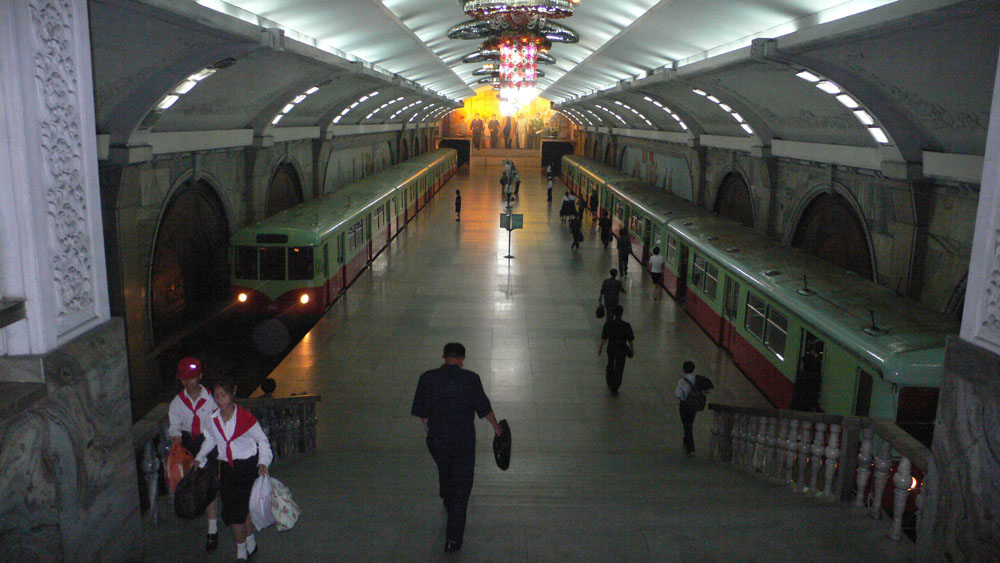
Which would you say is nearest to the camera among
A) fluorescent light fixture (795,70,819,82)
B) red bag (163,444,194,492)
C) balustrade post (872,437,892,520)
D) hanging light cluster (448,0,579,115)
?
A: red bag (163,444,194,492)

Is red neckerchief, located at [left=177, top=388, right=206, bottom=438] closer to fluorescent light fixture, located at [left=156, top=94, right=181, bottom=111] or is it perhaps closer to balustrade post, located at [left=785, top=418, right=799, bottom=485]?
balustrade post, located at [left=785, top=418, right=799, bottom=485]

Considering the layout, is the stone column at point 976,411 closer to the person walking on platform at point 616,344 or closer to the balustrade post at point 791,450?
the balustrade post at point 791,450

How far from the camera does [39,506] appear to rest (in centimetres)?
331

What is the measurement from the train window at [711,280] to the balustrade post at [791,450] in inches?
278

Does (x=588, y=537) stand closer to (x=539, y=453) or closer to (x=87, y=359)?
(x=87, y=359)

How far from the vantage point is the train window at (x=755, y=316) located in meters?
10.6

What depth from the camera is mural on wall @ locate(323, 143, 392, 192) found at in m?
26.1

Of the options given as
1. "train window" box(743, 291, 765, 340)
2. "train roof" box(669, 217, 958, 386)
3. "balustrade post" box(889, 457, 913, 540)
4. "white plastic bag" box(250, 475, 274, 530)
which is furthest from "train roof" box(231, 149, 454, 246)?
"balustrade post" box(889, 457, 913, 540)

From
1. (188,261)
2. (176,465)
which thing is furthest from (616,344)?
(188,261)

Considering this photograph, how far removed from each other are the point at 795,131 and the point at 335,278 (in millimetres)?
9969

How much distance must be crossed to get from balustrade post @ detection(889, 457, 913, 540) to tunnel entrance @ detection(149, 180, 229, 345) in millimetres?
11433

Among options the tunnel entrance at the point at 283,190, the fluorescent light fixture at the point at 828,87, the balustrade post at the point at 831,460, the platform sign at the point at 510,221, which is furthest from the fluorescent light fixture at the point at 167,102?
the balustrade post at the point at 831,460

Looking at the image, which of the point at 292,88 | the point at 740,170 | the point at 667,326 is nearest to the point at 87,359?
the point at 667,326

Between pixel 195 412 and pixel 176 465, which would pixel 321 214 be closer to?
pixel 195 412
